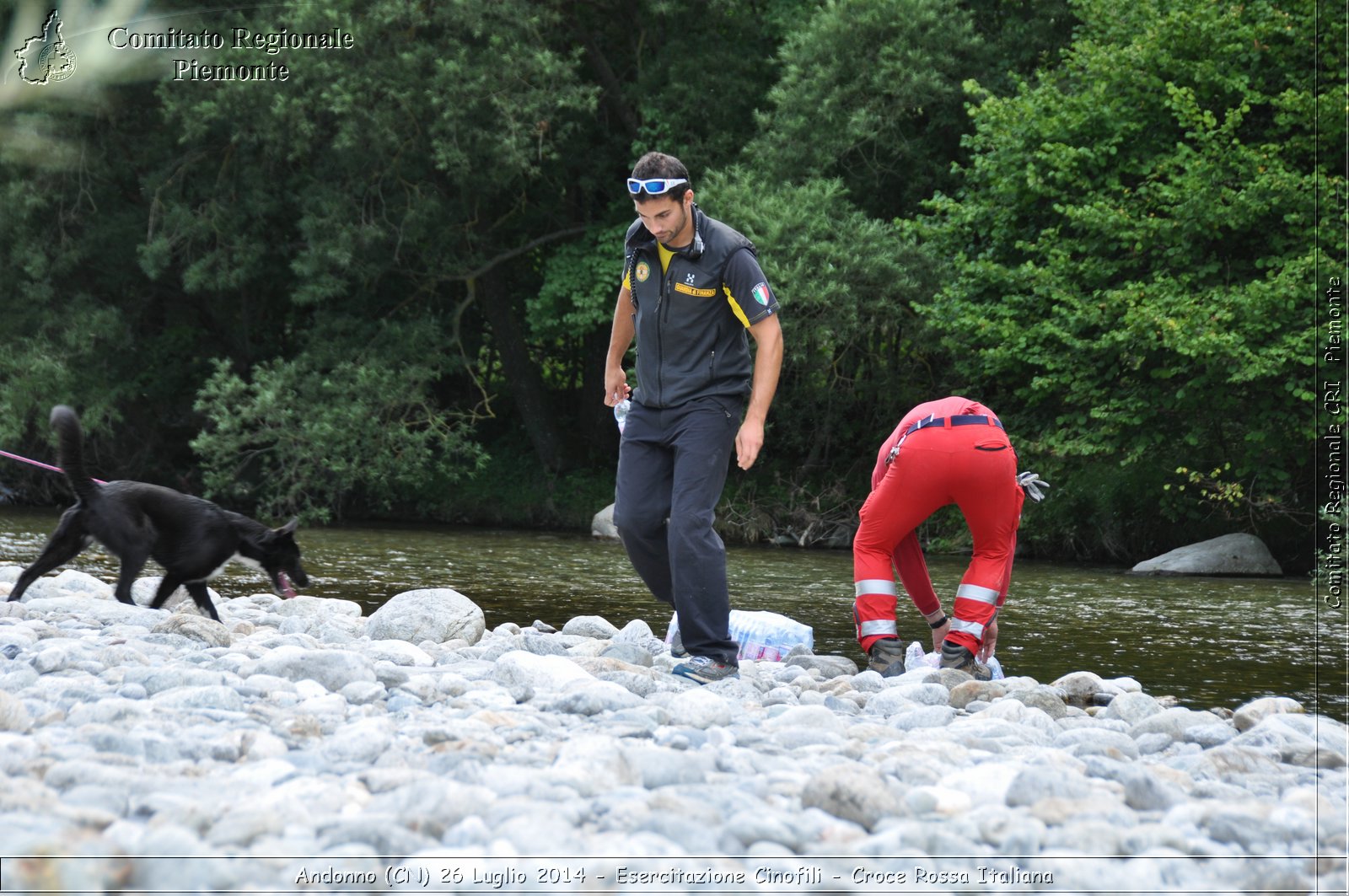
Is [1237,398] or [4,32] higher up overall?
[4,32]

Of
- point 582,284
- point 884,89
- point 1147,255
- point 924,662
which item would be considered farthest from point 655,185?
point 582,284

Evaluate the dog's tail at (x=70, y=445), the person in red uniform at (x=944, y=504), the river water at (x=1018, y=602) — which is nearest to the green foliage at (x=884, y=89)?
the river water at (x=1018, y=602)

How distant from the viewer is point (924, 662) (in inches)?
239

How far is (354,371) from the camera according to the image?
768 inches

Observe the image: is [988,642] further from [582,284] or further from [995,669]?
[582,284]

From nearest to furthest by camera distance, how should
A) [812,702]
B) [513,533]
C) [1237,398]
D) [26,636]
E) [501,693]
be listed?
[501,693] < [812,702] < [26,636] < [1237,398] < [513,533]

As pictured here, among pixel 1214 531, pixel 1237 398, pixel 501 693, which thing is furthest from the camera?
pixel 1214 531

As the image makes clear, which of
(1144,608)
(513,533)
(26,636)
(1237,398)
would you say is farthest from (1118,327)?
(26,636)

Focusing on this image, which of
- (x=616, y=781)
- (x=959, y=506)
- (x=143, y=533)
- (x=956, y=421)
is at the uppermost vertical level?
(x=956, y=421)

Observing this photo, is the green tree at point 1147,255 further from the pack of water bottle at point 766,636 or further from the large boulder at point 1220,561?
the pack of water bottle at point 766,636

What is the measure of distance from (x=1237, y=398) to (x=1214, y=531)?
200cm

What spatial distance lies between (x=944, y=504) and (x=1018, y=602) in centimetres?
512

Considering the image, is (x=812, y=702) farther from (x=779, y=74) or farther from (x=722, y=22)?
(x=722, y=22)

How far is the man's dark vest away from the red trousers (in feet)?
2.74
